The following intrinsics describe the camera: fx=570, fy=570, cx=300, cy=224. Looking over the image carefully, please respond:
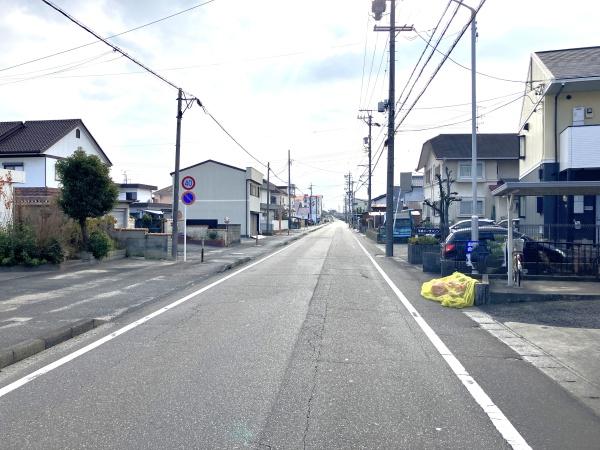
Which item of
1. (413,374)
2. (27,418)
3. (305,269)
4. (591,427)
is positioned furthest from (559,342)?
(305,269)

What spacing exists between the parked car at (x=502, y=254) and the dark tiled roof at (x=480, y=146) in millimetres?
25433

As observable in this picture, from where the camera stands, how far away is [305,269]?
67.3 feet

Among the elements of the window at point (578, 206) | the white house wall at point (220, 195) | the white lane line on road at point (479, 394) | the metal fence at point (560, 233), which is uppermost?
the white house wall at point (220, 195)

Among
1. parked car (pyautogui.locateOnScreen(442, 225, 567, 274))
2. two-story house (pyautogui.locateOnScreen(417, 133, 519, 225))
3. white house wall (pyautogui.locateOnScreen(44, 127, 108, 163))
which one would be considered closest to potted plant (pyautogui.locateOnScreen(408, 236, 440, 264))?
parked car (pyautogui.locateOnScreen(442, 225, 567, 274))

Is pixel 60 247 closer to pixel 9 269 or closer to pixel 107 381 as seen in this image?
pixel 9 269

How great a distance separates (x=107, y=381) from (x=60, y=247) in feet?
43.8

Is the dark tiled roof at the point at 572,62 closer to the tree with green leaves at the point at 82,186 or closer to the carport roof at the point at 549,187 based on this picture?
the carport roof at the point at 549,187

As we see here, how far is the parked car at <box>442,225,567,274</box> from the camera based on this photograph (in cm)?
1527

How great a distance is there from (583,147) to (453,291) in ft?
40.7

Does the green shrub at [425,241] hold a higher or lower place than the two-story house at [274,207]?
lower

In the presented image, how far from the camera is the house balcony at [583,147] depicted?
70.1ft

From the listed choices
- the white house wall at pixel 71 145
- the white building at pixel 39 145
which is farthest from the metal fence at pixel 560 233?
the white house wall at pixel 71 145

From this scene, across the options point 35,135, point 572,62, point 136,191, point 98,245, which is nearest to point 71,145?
point 35,135

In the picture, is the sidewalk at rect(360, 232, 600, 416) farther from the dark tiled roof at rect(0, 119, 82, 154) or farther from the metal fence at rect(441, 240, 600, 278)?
the dark tiled roof at rect(0, 119, 82, 154)
